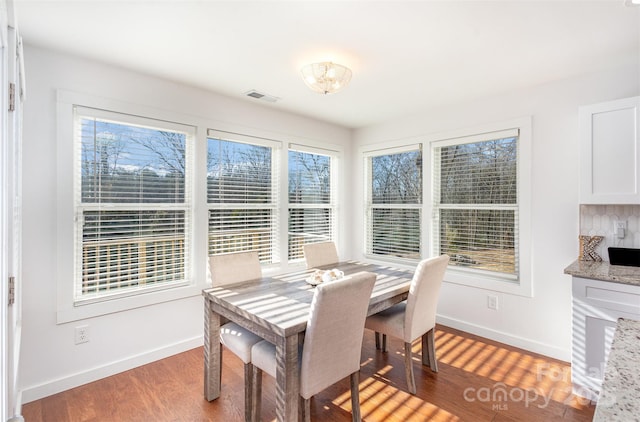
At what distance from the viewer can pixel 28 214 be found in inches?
89.5

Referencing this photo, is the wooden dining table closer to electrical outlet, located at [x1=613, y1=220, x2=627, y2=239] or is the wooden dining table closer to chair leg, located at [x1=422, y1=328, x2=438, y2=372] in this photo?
chair leg, located at [x1=422, y1=328, x2=438, y2=372]

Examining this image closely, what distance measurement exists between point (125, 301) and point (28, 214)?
956 millimetres

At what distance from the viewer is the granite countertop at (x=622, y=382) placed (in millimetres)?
620

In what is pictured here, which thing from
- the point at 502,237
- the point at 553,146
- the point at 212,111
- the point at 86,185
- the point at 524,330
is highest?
the point at 212,111

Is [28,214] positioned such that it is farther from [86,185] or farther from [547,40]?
[547,40]

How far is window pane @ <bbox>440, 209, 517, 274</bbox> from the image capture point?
3.27m

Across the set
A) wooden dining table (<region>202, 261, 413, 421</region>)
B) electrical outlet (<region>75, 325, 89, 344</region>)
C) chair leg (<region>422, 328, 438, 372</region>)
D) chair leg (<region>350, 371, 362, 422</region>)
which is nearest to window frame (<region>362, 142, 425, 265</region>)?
wooden dining table (<region>202, 261, 413, 421</region>)

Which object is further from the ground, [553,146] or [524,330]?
[553,146]

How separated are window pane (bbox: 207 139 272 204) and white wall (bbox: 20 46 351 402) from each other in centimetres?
55

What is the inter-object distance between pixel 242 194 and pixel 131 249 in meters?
1.20

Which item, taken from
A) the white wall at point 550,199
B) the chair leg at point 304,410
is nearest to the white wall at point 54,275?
the chair leg at point 304,410

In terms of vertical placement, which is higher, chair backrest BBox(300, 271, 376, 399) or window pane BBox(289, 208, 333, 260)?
window pane BBox(289, 208, 333, 260)

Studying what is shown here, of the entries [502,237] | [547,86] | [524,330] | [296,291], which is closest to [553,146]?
[547,86]

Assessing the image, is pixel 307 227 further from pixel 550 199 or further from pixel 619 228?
pixel 619 228
